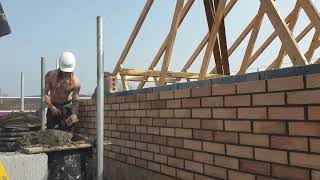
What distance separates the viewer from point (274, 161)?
2.68m

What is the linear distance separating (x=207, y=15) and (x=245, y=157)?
11.9 feet

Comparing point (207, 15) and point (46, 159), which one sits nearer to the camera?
point (46, 159)

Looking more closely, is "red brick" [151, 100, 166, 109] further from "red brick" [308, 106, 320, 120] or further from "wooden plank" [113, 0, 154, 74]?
"wooden plank" [113, 0, 154, 74]

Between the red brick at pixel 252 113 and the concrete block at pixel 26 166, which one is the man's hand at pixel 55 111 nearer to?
the concrete block at pixel 26 166

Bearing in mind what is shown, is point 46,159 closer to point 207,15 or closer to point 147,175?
point 147,175

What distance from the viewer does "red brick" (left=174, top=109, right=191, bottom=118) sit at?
3.79 meters

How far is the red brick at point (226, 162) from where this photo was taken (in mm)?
3086

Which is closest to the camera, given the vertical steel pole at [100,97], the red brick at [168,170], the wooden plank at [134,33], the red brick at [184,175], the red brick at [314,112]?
the red brick at [314,112]

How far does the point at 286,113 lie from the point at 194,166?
1309mm

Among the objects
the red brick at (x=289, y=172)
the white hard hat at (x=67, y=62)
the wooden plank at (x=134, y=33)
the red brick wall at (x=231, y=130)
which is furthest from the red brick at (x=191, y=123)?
the wooden plank at (x=134, y=33)

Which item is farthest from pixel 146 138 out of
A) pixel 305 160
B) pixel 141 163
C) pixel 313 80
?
pixel 313 80

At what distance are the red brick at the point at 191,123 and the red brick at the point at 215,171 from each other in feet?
1.19

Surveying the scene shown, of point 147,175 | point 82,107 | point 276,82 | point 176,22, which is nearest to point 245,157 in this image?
point 276,82

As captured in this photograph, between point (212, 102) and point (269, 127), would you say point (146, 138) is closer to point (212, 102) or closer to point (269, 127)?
point (212, 102)
